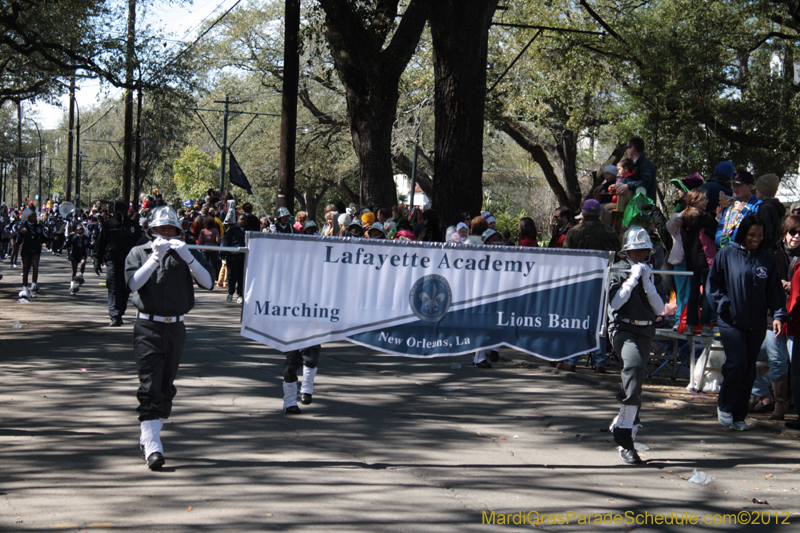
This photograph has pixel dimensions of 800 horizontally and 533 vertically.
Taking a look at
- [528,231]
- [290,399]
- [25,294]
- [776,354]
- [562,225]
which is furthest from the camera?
[25,294]

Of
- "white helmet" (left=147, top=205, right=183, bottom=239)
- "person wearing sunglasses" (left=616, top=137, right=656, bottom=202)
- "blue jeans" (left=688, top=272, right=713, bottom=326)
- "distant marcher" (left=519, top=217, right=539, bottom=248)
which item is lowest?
"blue jeans" (left=688, top=272, right=713, bottom=326)

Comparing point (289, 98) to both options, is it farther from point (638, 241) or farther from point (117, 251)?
point (638, 241)

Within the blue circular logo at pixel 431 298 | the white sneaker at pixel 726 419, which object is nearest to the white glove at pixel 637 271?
the blue circular logo at pixel 431 298

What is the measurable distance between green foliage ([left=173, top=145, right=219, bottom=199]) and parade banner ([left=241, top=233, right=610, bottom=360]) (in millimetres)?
65421

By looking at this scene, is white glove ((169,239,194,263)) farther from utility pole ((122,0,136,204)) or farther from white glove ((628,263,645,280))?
utility pole ((122,0,136,204))

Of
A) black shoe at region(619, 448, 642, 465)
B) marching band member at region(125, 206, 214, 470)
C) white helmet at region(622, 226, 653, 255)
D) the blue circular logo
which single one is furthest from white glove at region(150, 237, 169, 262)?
black shoe at region(619, 448, 642, 465)

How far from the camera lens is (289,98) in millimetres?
18672

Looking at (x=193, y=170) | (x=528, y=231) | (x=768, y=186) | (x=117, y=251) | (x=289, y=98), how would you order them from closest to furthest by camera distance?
(x=768, y=186), (x=528, y=231), (x=117, y=251), (x=289, y=98), (x=193, y=170)

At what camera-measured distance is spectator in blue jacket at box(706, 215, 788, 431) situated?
7465 millimetres

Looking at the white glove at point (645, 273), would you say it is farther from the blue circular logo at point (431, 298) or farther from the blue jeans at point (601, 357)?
the blue jeans at point (601, 357)

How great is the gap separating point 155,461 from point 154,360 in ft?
2.49

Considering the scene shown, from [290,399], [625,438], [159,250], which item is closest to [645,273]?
[625,438]

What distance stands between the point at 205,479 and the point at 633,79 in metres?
23.5

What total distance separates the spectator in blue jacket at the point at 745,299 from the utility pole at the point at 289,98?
12066 mm
